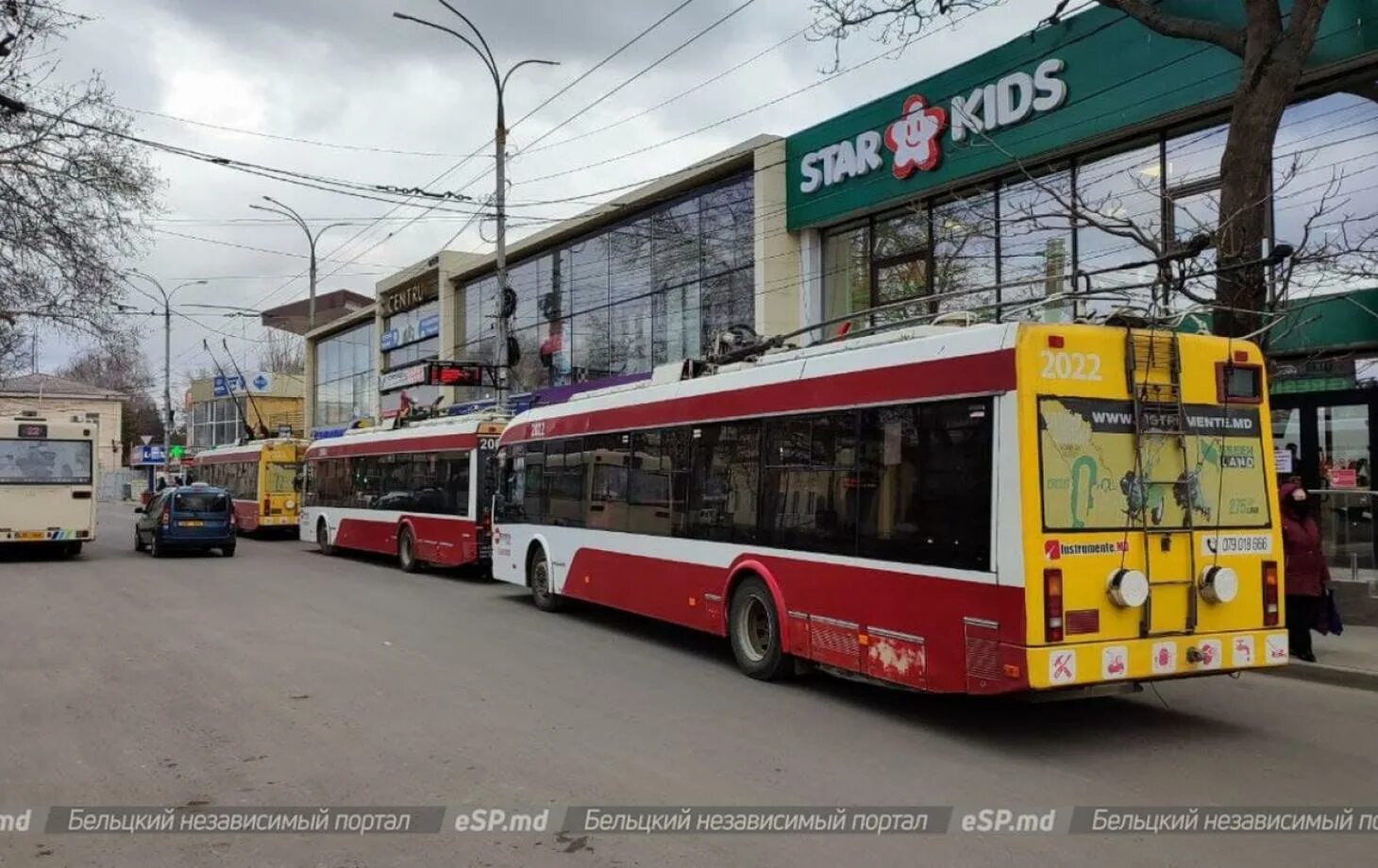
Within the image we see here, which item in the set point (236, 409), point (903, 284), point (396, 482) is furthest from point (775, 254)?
point (236, 409)

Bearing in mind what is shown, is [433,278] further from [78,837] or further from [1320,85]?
[78,837]

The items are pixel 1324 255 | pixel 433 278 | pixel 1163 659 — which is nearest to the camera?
pixel 1163 659

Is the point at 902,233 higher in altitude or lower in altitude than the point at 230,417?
lower

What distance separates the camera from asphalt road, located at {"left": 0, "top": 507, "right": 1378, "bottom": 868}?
197 inches

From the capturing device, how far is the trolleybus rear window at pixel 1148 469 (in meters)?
6.70

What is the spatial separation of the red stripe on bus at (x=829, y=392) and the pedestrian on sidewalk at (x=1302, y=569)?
14.6ft

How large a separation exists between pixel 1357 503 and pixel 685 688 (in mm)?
8675

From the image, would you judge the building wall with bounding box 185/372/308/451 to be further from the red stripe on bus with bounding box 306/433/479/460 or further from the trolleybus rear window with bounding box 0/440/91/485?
the trolleybus rear window with bounding box 0/440/91/485

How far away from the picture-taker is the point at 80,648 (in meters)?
10.7

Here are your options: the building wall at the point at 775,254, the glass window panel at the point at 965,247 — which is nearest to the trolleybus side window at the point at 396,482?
the building wall at the point at 775,254

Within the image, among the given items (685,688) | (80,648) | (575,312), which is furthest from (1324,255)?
(575,312)

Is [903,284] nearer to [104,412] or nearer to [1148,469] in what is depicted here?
[1148,469]

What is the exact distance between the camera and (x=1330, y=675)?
360 inches

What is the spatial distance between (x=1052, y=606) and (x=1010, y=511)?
2.11 feet
